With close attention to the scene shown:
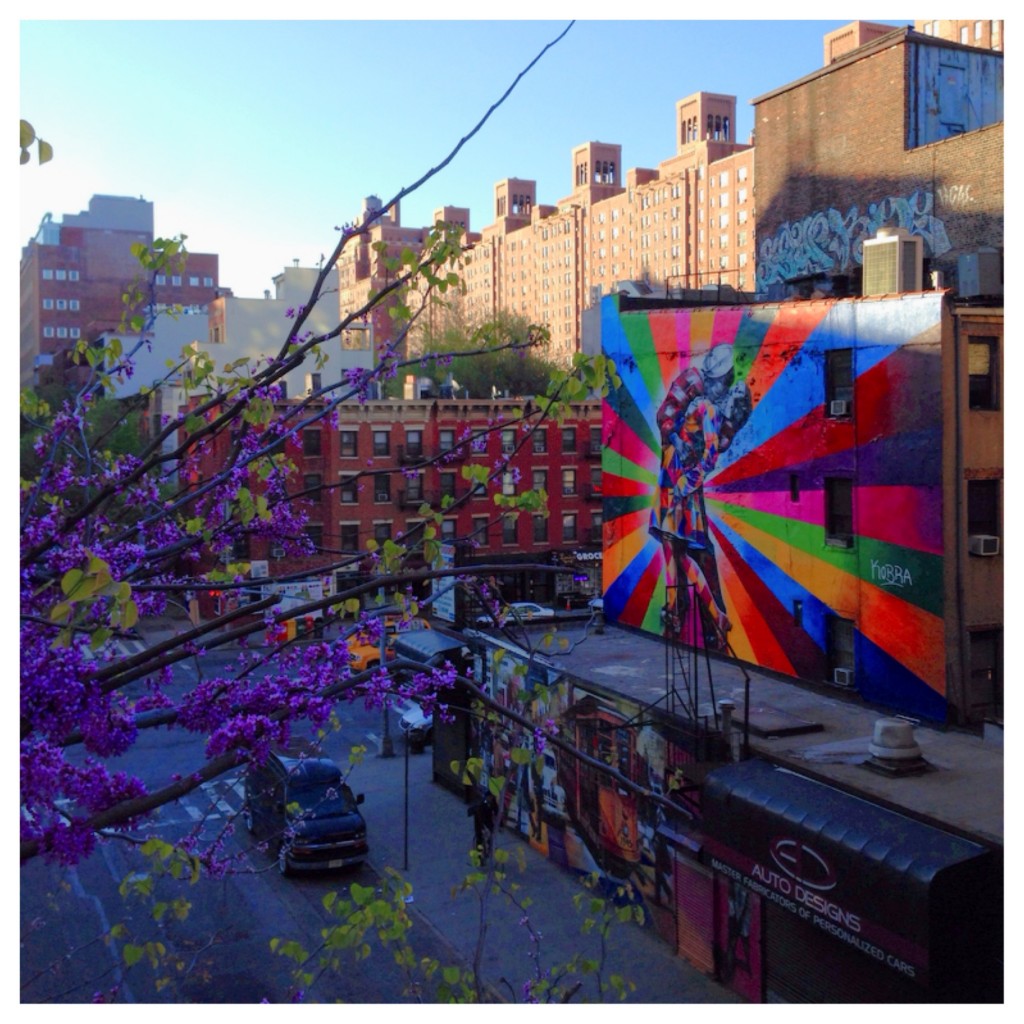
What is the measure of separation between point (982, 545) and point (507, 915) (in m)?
9.89

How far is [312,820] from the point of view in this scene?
860 inches

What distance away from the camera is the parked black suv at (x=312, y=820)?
2125 cm

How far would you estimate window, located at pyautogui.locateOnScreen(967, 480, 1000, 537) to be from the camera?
17406 millimetres

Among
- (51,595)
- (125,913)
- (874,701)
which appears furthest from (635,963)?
(51,595)

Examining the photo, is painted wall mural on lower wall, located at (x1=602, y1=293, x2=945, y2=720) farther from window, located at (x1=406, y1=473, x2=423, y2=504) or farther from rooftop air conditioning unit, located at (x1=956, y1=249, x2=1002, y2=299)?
window, located at (x1=406, y1=473, x2=423, y2=504)

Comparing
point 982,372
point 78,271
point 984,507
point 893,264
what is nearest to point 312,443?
point 893,264

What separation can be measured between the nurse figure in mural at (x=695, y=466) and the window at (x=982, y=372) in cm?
463

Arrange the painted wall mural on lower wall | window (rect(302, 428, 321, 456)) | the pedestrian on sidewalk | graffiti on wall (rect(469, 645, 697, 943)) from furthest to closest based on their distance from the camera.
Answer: window (rect(302, 428, 321, 456)) < the pedestrian on sidewalk < graffiti on wall (rect(469, 645, 697, 943)) < the painted wall mural on lower wall

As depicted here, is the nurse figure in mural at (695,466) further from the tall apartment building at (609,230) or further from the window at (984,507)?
the tall apartment building at (609,230)

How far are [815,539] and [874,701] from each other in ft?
9.84

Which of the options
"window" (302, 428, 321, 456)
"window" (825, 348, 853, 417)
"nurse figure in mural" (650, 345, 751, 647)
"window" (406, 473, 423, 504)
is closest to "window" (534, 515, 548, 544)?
"window" (406, 473, 423, 504)

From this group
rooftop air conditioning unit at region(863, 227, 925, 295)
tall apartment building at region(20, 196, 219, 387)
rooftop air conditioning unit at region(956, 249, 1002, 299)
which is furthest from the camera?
tall apartment building at region(20, 196, 219, 387)

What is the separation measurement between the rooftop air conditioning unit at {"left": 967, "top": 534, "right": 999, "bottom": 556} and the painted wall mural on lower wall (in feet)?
1.75

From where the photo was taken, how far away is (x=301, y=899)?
20469 millimetres
